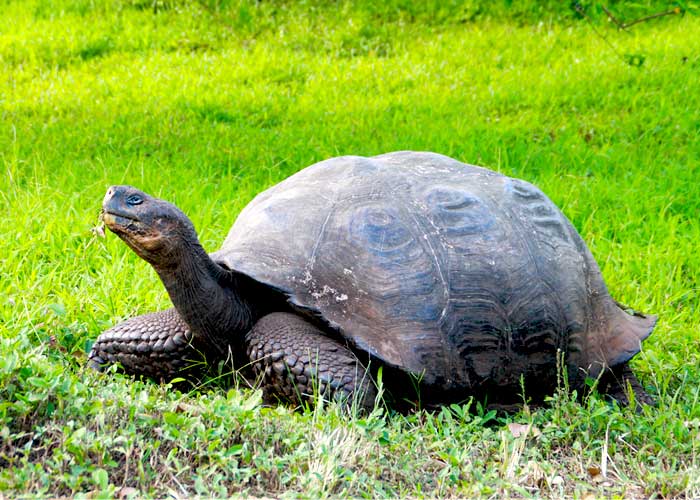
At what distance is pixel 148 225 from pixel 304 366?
847 millimetres

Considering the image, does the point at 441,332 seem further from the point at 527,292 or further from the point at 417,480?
the point at 417,480

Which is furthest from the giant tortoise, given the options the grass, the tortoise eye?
the grass

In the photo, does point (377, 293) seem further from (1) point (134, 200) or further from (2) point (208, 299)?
(1) point (134, 200)

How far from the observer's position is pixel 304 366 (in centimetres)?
349


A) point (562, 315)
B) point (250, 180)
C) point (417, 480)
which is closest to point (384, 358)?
point (417, 480)

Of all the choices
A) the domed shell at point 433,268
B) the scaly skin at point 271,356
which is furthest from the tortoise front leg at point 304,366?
the domed shell at point 433,268

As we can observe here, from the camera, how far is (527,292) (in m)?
3.83

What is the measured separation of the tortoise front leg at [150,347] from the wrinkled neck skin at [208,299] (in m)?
0.12

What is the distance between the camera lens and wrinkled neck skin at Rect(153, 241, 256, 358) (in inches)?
143

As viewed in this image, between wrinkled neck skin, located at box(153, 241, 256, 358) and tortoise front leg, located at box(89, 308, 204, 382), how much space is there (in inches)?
4.9

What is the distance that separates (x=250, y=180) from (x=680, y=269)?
311 cm

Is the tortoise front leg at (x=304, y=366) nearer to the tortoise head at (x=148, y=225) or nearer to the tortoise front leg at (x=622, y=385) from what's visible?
the tortoise head at (x=148, y=225)

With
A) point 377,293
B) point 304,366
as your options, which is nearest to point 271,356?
point 304,366

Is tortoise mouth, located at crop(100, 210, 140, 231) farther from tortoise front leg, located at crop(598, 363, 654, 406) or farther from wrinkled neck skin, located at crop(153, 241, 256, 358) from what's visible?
tortoise front leg, located at crop(598, 363, 654, 406)
